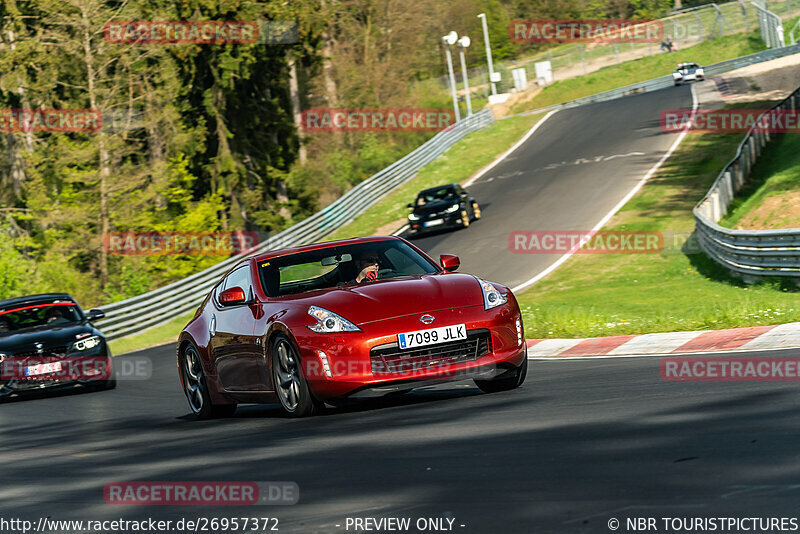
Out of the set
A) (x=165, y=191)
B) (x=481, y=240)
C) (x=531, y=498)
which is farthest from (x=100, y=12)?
(x=531, y=498)

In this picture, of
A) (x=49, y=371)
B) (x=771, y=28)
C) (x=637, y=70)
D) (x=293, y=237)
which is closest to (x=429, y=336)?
(x=49, y=371)

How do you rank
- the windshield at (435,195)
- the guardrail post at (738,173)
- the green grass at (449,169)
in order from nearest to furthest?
the guardrail post at (738,173)
the windshield at (435,195)
the green grass at (449,169)

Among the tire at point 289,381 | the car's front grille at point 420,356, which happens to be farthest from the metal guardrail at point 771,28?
the tire at point 289,381

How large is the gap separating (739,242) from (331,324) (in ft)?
48.9

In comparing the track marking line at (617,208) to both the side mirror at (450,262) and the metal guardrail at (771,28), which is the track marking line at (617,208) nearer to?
the side mirror at (450,262)

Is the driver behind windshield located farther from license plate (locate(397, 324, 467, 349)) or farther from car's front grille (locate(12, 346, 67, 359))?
car's front grille (locate(12, 346, 67, 359))

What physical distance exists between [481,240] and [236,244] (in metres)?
15.1

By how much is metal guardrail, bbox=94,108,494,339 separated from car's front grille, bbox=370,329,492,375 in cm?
2070

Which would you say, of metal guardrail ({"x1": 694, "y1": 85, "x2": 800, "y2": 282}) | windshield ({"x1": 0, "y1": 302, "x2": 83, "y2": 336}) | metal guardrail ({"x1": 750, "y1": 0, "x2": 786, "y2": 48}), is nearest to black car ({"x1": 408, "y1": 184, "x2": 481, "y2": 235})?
metal guardrail ({"x1": 694, "y1": 85, "x2": 800, "y2": 282})

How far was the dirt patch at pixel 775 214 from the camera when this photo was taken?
24453 mm

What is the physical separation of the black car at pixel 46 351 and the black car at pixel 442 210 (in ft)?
62.5

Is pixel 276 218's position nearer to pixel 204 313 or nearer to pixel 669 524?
pixel 204 313

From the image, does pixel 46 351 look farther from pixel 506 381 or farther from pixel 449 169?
pixel 449 169

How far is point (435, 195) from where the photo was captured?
36.7 m
